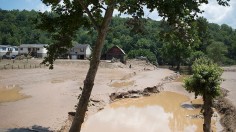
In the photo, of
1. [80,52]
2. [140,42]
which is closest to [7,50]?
[80,52]

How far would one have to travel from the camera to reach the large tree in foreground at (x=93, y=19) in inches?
557

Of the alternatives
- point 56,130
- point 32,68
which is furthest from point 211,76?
point 32,68

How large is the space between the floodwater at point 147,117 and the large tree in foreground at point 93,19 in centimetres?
815

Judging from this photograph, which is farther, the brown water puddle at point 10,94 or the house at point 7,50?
the house at point 7,50

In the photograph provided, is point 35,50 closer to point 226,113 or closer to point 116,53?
point 116,53

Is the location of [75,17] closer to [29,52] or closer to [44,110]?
[44,110]

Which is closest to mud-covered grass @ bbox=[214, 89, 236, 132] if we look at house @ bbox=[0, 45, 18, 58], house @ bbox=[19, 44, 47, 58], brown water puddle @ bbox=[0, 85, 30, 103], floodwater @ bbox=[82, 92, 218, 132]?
floodwater @ bbox=[82, 92, 218, 132]

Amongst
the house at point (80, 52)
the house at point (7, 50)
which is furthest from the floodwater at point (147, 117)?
the house at point (7, 50)

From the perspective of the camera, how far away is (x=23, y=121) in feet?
73.0

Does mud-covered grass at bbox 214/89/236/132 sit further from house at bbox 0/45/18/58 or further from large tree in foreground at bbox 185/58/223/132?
house at bbox 0/45/18/58

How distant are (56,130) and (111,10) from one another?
8.82 metres

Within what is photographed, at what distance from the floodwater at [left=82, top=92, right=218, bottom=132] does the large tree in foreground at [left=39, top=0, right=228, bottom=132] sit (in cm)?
815

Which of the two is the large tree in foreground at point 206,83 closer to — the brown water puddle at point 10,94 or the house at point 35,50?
the brown water puddle at point 10,94

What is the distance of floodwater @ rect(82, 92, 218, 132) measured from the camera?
25.4 m
